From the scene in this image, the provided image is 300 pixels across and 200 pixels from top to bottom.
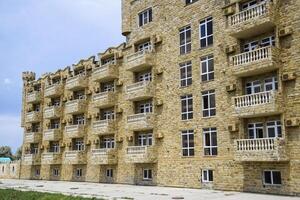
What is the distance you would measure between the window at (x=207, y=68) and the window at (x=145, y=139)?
7.91 m

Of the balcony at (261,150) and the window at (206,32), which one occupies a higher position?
the window at (206,32)

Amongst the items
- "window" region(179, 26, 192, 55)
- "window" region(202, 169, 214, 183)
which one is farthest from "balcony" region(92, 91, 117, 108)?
"window" region(202, 169, 214, 183)

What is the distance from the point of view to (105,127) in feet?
122

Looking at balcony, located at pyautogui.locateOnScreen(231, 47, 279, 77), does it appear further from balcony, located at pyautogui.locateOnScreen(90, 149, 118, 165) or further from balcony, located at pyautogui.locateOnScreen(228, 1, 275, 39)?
balcony, located at pyautogui.locateOnScreen(90, 149, 118, 165)

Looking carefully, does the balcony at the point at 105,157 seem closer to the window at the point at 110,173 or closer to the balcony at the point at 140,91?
the window at the point at 110,173

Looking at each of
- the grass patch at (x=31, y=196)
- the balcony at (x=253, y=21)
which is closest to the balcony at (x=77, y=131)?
the grass patch at (x=31, y=196)

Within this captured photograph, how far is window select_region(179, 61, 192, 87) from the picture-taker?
30375 mm

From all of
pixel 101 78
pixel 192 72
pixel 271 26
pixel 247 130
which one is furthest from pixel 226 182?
pixel 101 78

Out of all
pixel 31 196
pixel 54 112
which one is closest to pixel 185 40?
pixel 31 196

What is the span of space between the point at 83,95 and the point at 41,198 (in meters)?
22.8

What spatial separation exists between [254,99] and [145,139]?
12581 millimetres

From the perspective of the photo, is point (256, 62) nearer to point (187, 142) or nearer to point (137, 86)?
point (187, 142)

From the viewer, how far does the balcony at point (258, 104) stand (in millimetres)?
23406

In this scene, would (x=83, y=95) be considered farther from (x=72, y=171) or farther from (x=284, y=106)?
(x=284, y=106)
